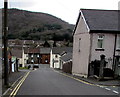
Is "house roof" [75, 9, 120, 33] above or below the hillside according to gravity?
below

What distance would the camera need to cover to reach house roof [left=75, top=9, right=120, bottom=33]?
18.9 m

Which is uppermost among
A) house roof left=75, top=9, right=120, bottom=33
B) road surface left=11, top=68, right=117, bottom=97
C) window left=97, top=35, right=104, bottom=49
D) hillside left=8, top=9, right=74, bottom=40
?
hillside left=8, top=9, right=74, bottom=40

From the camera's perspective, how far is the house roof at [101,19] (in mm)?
18897

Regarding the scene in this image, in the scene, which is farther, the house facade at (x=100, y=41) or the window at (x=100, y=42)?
the window at (x=100, y=42)

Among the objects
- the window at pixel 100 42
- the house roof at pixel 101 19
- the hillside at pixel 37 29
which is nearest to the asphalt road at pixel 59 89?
the window at pixel 100 42

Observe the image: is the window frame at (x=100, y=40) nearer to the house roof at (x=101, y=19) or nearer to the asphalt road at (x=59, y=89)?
the house roof at (x=101, y=19)

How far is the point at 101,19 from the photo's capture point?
2077 centimetres

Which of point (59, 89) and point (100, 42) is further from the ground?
point (100, 42)

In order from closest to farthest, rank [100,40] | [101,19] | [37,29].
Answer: [100,40] → [101,19] → [37,29]

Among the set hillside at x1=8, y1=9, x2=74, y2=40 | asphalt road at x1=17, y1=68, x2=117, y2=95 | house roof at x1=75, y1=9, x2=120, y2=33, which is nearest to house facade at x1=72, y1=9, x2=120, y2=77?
house roof at x1=75, y1=9, x2=120, y2=33

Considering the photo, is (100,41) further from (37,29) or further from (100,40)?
(37,29)

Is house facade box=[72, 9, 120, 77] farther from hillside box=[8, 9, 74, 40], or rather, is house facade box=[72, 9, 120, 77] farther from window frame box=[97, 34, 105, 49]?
hillside box=[8, 9, 74, 40]

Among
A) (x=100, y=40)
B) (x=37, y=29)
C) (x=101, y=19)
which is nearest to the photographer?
(x=100, y=40)

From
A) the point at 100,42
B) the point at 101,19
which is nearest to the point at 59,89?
the point at 100,42
